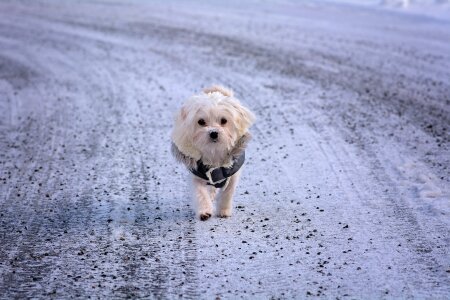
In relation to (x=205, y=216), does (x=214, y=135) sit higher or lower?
higher

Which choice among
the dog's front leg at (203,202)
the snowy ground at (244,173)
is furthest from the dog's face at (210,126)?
the snowy ground at (244,173)

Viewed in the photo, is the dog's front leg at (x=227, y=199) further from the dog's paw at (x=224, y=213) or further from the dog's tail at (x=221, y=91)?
the dog's tail at (x=221, y=91)

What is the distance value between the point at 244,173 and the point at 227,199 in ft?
5.15

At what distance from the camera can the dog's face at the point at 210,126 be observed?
20.4 ft

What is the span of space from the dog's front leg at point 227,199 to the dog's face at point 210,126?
0.40 metres

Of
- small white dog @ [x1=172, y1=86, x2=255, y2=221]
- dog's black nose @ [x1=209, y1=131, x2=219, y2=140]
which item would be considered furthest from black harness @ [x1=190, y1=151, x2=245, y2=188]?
dog's black nose @ [x1=209, y1=131, x2=219, y2=140]

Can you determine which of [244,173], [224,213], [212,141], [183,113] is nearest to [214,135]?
[212,141]

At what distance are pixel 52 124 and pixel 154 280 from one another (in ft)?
18.9

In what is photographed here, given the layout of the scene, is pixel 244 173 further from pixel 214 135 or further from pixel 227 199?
pixel 214 135

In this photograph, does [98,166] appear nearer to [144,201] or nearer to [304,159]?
[144,201]

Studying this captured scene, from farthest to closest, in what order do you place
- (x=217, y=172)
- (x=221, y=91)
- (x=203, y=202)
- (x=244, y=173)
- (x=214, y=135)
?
(x=244, y=173) < (x=221, y=91) < (x=203, y=202) < (x=217, y=172) < (x=214, y=135)

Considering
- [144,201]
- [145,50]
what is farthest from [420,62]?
[144,201]

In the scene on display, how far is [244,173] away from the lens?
27.3 feet

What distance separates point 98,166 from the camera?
850 cm
